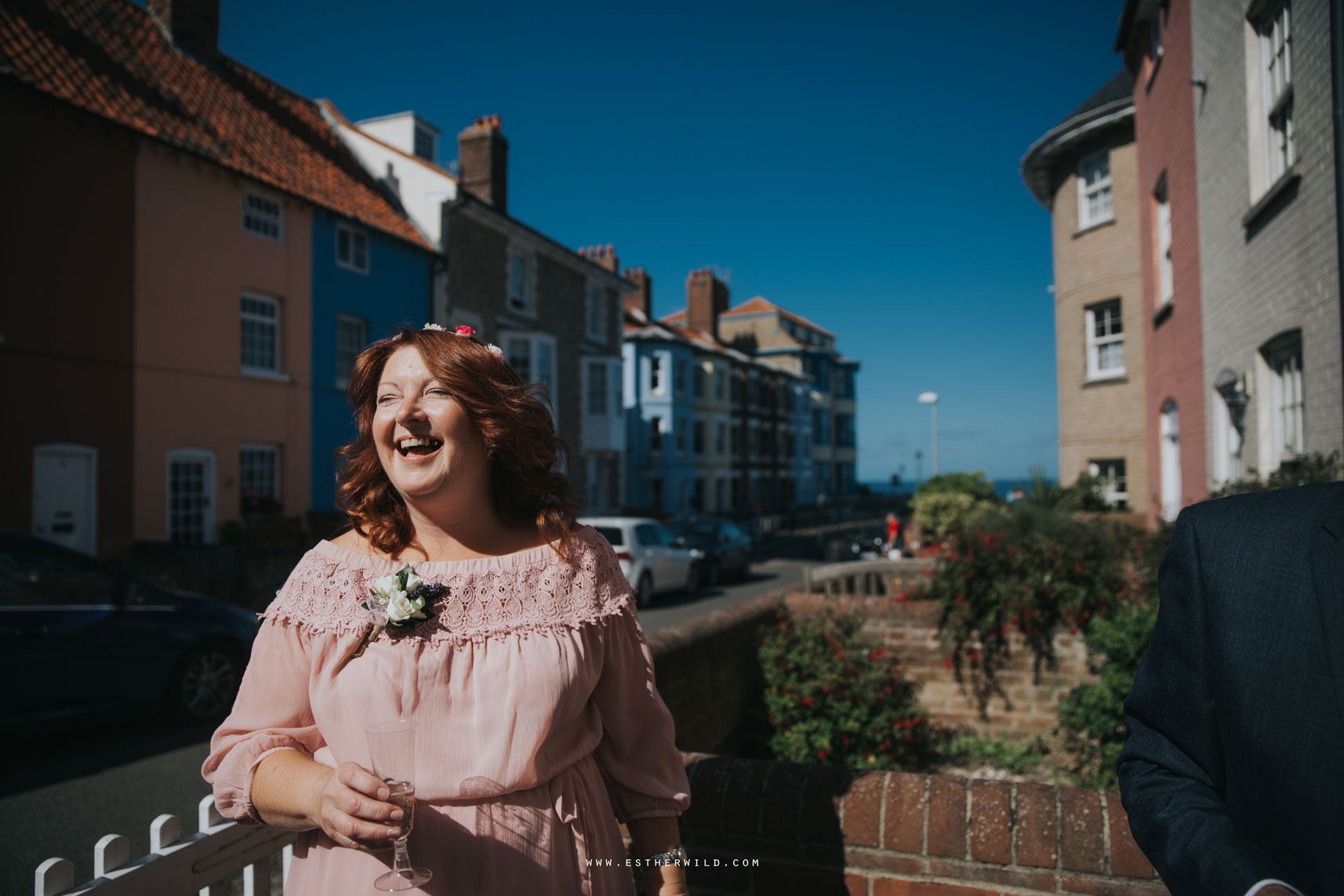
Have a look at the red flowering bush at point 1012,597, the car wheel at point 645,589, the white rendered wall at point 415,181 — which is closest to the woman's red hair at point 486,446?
the red flowering bush at point 1012,597

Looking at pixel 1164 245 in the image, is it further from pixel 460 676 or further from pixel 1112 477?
pixel 460 676

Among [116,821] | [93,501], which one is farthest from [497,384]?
[93,501]

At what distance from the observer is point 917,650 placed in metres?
6.65

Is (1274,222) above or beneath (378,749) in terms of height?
above

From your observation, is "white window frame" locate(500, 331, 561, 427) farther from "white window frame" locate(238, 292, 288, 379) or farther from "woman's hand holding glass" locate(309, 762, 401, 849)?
"woman's hand holding glass" locate(309, 762, 401, 849)

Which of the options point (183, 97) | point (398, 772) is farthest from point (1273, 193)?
point (183, 97)

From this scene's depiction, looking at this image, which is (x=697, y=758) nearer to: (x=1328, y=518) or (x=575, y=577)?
(x=575, y=577)

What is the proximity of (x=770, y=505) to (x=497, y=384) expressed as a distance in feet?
156

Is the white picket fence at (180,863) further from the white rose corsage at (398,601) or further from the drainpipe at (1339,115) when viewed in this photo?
the drainpipe at (1339,115)

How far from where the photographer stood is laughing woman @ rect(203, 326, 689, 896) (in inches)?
72.2

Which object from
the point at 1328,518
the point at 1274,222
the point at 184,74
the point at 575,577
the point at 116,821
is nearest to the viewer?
the point at 1328,518

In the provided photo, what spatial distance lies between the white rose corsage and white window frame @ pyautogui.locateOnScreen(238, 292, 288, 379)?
55.4 ft

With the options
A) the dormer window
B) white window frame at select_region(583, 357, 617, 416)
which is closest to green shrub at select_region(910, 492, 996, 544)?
white window frame at select_region(583, 357, 617, 416)

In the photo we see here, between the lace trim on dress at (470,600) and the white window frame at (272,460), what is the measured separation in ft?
54.6
